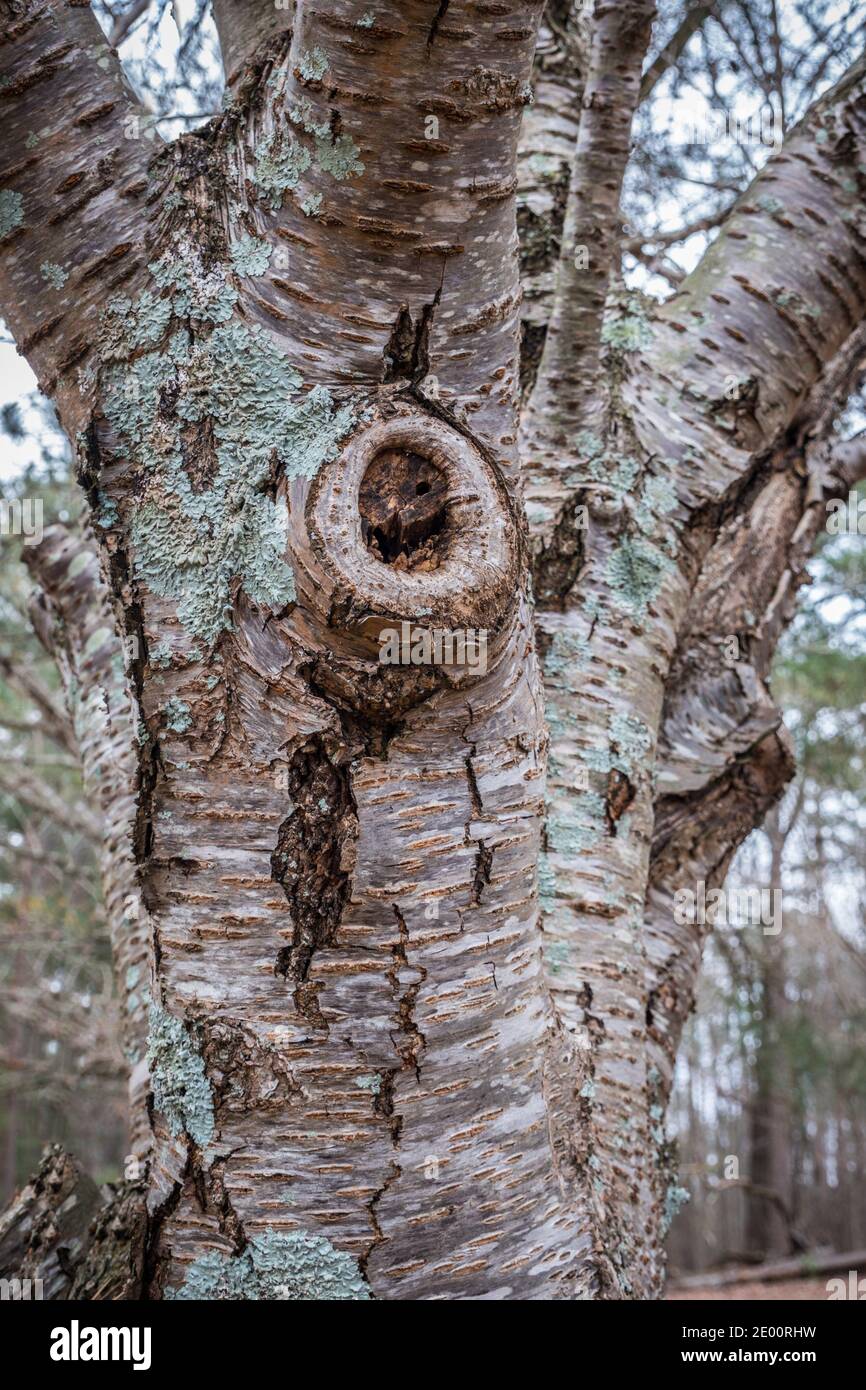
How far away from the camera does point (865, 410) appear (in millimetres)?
3254

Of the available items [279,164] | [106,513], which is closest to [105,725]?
[106,513]

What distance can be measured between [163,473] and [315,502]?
0.23 metres

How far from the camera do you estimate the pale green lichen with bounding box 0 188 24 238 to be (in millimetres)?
1146

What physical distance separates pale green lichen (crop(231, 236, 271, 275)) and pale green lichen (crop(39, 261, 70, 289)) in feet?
0.74

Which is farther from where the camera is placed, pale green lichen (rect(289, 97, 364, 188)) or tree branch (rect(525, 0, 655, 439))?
tree branch (rect(525, 0, 655, 439))

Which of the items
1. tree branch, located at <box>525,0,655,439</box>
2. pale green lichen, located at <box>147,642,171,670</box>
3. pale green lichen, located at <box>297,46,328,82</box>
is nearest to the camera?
pale green lichen, located at <box>297,46,328,82</box>

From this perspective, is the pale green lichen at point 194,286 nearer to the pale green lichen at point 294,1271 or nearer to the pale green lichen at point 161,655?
the pale green lichen at point 161,655

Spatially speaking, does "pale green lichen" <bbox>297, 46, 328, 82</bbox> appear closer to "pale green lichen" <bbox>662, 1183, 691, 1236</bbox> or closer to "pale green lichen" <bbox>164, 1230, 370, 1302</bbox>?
"pale green lichen" <bbox>164, 1230, 370, 1302</bbox>

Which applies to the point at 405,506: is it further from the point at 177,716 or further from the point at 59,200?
the point at 59,200

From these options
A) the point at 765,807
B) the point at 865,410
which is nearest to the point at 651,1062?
the point at 765,807

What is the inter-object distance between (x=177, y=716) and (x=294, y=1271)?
652 mm

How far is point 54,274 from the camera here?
1154 millimetres

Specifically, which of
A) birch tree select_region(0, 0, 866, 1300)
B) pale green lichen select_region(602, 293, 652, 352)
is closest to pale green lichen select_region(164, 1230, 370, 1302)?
birch tree select_region(0, 0, 866, 1300)

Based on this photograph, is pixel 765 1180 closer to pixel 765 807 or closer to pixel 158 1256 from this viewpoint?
pixel 765 807
